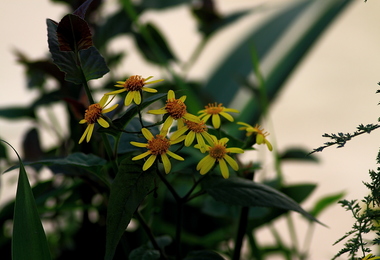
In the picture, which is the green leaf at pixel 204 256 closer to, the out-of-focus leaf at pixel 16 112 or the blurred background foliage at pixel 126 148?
the blurred background foliage at pixel 126 148

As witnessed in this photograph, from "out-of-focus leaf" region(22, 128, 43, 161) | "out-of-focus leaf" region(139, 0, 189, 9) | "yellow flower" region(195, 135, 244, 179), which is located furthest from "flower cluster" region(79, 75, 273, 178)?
"out-of-focus leaf" region(139, 0, 189, 9)

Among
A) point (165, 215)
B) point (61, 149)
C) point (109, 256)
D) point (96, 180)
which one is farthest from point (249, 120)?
point (109, 256)

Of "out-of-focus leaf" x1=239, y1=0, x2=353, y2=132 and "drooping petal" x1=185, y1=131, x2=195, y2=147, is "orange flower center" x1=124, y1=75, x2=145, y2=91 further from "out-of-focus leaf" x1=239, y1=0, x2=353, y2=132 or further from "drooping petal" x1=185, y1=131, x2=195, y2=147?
"out-of-focus leaf" x1=239, y1=0, x2=353, y2=132

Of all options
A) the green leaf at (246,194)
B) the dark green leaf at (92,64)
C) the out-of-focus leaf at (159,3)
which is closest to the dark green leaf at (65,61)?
the dark green leaf at (92,64)

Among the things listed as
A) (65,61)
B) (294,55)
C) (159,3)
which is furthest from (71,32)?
(294,55)

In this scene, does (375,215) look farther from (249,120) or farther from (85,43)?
(249,120)
